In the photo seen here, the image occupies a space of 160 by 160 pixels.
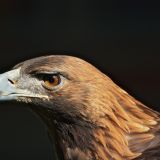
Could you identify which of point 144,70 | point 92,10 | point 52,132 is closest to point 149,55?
→ point 144,70

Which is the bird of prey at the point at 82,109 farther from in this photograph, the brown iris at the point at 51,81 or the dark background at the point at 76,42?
the dark background at the point at 76,42

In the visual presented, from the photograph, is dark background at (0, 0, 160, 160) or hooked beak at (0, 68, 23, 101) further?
dark background at (0, 0, 160, 160)

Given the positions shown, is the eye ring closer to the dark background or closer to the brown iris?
the brown iris

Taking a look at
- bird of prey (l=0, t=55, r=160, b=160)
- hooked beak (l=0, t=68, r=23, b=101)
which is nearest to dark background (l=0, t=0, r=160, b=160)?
bird of prey (l=0, t=55, r=160, b=160)

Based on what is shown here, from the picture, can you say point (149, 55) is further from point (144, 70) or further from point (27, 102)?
point (27, 102)

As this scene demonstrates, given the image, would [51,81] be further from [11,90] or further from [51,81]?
[11,90]

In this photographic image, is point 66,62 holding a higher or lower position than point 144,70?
higher

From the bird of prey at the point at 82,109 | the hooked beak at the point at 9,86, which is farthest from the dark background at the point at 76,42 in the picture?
the hooked beak at the point at 9,86
